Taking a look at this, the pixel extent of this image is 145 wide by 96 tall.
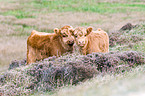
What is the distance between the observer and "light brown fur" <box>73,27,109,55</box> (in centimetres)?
783

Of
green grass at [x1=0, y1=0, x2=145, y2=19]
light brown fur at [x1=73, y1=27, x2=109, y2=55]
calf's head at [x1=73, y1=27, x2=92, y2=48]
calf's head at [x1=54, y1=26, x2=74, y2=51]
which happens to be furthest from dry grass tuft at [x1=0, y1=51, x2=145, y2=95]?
green grass at [x1=0, y1=0, x2=145, y2=19]

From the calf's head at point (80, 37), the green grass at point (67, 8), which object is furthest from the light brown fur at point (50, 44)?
the green grass at point (67, 8)

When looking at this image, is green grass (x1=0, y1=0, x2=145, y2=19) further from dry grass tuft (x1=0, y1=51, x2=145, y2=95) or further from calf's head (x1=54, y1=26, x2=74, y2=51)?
dry grass tuft (x1=0, y1=51, x2=145, y2=95)

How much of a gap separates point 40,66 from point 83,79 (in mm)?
1567

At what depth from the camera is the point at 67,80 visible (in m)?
5.87

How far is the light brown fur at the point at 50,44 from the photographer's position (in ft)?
27.8

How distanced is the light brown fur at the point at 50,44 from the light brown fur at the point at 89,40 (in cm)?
47

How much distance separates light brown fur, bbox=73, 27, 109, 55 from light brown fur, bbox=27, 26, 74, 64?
1.55 ft

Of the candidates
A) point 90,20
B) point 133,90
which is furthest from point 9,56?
point 90,20

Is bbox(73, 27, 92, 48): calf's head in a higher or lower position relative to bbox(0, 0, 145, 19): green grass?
lower

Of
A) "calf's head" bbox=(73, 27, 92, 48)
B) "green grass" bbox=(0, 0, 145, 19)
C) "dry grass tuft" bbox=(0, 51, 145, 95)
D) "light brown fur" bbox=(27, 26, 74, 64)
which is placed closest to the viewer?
"dry grass tuft" bbox=(0, 51, 145, 95)

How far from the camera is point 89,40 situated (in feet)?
27.3

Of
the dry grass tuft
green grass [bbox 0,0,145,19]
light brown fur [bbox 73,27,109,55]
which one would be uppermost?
green grass [bbox 0,0,145,19]

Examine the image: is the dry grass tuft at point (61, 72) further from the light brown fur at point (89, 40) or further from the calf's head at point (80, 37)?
the light brown fur at point (89, 40)
